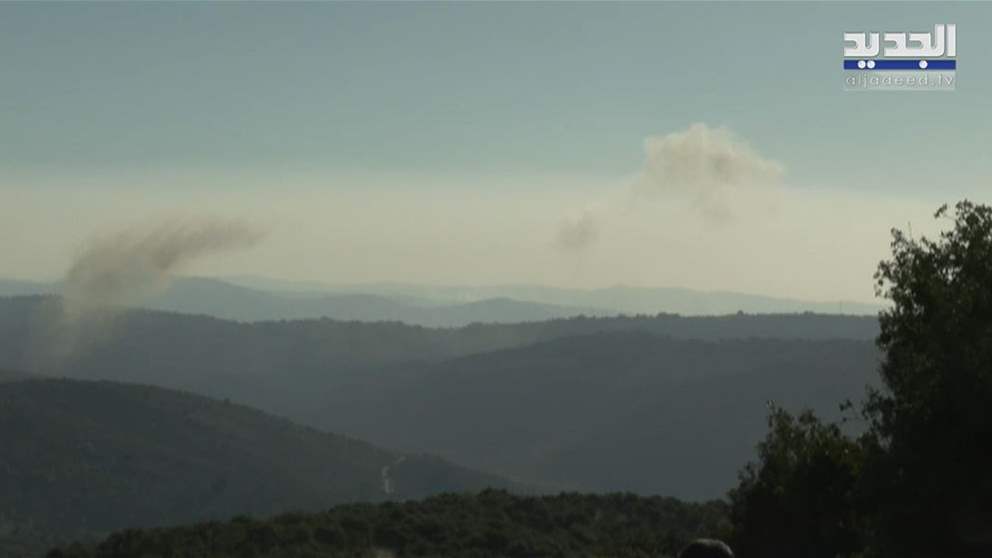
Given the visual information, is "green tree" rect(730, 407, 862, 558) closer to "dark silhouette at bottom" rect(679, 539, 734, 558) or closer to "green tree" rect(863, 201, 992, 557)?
"green tree" rect(863, 201, 992, 557)

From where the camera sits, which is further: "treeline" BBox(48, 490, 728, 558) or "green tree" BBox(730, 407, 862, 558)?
"treeline" BBox(48, 490, 728, 558)

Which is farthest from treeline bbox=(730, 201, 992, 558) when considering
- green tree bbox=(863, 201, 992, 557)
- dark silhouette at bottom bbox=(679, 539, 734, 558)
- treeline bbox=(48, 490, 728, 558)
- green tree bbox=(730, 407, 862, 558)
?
treeline bbox=(48, 490, 728, 558)

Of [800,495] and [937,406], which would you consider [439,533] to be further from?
[937,406]

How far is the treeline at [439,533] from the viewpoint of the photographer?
102 meters

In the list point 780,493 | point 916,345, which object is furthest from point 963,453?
point 780,493

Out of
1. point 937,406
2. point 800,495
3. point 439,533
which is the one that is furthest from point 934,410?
point 439,533

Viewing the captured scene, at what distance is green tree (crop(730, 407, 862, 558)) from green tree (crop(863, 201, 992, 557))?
974cm

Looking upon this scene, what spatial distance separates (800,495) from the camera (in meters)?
50.2

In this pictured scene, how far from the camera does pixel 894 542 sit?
35.3 meters

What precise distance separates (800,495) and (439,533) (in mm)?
61841

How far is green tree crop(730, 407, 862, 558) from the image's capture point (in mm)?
48219

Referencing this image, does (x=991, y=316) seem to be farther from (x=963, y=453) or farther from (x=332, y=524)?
(x=332, y=524)

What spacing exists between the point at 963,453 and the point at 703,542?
23.1 metres

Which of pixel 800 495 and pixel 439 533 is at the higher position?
pixel 800 495
